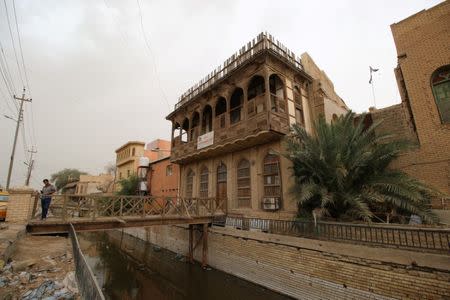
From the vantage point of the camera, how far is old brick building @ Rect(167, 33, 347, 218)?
1158 centimetres

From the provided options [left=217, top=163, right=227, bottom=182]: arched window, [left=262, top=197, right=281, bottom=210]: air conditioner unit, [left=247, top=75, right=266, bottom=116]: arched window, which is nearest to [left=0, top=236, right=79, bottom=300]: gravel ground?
[left=262, top=197, right=281, bottom=210]: air conditioner unit

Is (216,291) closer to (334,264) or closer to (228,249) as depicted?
(228,249)

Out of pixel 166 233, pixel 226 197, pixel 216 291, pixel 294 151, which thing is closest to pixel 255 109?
pixel 294 151

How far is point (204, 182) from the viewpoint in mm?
16453

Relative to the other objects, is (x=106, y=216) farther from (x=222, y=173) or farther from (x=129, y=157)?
(x=129, y=157)

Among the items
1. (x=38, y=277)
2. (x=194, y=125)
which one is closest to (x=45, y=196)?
(x=38, y=277)

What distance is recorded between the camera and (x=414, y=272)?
561 cm

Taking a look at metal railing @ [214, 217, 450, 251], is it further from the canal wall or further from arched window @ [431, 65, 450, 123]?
arched window @ [431, 65, 450, 123]

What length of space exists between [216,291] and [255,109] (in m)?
9.13

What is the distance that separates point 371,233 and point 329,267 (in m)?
1.69

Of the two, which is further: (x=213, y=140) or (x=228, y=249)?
(x=213, y=140)

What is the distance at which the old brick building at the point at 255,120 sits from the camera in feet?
38.0

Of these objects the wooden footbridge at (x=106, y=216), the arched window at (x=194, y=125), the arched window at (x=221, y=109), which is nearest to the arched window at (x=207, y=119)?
the arched window at (x=194, y=125)

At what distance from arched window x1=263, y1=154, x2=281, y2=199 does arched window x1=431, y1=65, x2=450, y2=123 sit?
275 inches
